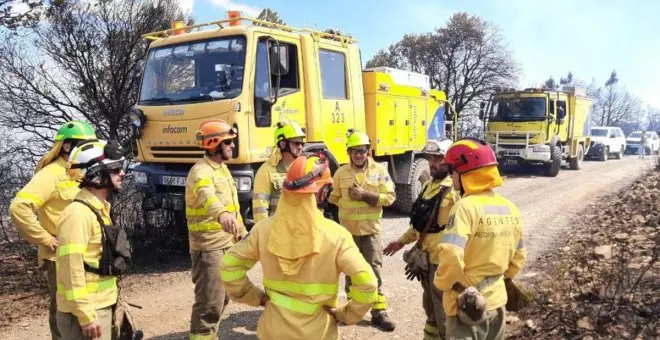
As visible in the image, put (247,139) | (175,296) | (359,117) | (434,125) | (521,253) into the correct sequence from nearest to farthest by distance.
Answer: (521,253)
(175,296)
(247,139)
(359,117)
(434,125)

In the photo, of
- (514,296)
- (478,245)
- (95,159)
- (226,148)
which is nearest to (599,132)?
(514,296)

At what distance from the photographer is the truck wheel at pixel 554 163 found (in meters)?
16.5

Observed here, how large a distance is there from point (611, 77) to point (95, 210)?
61.1 metres

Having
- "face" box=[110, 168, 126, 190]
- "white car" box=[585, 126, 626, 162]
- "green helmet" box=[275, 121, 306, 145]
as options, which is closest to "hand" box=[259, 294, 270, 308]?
"face" box=[110, 168, 126, 190]

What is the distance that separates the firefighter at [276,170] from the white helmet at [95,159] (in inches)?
62.3

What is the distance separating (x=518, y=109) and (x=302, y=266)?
16071mm

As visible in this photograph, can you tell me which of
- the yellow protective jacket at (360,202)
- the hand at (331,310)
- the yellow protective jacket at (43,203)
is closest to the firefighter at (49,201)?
the yellow protective jacket at (43,203)

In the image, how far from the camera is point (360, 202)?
183 inches

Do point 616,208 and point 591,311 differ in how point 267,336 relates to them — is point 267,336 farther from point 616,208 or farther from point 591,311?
point 616,208

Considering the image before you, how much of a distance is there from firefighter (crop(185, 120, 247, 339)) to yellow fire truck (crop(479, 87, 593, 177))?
14.3 m

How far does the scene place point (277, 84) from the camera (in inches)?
247

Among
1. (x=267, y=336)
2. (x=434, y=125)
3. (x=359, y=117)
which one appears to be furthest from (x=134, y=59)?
(x=267, y=336)

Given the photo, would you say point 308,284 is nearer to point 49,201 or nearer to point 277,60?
point 49,201

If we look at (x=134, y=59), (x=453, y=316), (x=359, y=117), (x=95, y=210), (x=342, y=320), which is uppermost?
(x=134, y=59)
